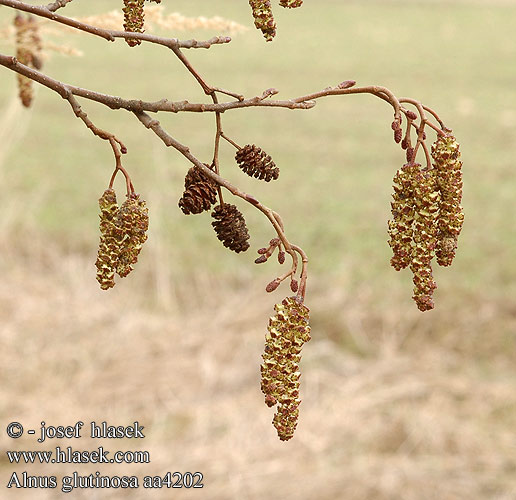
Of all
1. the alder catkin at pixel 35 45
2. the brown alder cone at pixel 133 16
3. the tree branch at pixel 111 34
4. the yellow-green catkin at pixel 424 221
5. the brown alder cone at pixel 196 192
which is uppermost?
the alder catkin at pixel 35 45

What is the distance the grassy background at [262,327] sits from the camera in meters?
2.77

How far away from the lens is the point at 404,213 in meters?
0.60

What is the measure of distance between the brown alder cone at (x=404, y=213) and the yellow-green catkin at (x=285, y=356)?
0.07 m

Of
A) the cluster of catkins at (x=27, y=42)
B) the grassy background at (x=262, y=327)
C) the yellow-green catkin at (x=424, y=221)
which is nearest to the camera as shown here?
the yellow-green catkin at (x=424, y=221)

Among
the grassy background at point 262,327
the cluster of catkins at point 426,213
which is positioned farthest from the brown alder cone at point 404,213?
the grassy background at point 262,327

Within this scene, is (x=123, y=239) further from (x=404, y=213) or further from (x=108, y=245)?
(x=404, y=213)

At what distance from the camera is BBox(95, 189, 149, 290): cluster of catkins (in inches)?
25.5

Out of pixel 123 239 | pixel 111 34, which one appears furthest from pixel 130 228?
pixel 111 34

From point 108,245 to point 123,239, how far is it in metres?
0.01

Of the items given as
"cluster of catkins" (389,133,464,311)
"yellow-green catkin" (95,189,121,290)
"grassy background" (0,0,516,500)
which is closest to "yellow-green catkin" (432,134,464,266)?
"cluster of catkins" (389,133,464,311)

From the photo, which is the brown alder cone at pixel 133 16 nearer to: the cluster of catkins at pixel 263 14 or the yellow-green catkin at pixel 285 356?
the cluster of catkins at pixel 263 14

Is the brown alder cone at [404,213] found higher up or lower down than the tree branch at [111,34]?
lower down

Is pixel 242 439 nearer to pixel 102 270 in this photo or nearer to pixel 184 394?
pixel 184 394

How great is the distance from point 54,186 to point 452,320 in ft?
10.4
